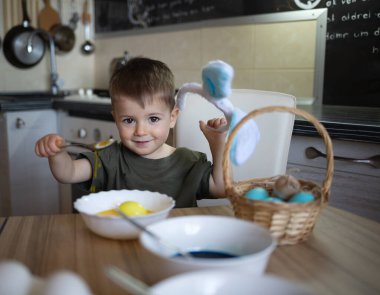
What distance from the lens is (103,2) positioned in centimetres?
293

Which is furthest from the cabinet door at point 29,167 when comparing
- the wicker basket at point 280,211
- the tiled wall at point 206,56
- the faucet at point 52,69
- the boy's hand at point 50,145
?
the wicker basket at point 280,211

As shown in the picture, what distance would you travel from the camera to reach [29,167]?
7.68ft

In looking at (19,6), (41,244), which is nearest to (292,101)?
(41,244)

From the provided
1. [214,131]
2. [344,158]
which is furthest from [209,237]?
[344,158]

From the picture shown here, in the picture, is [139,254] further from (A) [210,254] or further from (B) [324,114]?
(B) [324,114]

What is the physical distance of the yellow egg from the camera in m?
0.78

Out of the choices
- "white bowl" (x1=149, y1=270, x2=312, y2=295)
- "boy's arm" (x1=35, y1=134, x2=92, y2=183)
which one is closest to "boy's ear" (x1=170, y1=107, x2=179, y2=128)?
"boy's arm" (x1=35, y1=134, x2=92, y2=183)

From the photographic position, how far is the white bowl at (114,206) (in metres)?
0.73

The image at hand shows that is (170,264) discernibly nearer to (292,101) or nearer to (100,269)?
(100,269)

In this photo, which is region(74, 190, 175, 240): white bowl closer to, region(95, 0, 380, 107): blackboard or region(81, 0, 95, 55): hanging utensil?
region(95, 0, 380, 107): blackboard

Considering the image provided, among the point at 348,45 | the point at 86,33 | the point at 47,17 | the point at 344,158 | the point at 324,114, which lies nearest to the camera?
the point at 344,158

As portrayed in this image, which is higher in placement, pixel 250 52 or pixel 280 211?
pixel 250 52

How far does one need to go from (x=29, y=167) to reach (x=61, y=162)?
135cm

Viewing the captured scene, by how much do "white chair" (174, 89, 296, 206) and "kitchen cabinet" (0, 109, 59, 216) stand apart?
3.87 ft
